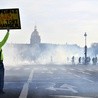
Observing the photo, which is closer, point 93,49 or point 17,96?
point 17,96

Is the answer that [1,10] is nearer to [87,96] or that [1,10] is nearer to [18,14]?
[18,14]

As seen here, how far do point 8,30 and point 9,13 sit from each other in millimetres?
981

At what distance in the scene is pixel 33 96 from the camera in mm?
14617

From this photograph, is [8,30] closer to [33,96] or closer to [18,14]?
[18,14]

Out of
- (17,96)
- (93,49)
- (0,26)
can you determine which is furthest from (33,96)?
Answer: (93,49)

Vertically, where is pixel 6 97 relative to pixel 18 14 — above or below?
below

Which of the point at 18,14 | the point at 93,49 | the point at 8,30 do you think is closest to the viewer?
the point at 18,14

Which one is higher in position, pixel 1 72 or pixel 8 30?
pixel 8 30

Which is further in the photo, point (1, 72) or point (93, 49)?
point (93, 49)

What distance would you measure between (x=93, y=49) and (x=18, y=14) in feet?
563

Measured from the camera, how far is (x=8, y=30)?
1477cm

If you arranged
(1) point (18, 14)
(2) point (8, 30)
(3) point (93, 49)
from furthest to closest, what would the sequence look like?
(3) point (93, 49), (2) point (8, 30), (1) point (18, 14)

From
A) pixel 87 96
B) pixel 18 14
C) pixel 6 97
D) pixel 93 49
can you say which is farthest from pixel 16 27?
pixel 93 49

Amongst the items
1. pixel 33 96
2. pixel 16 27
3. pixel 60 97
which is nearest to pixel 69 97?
pixel 60 97
